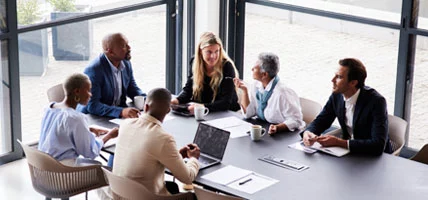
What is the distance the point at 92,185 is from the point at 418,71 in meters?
3.22

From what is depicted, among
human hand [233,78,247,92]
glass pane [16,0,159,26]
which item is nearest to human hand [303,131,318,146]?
human hand [233,78,247,92]

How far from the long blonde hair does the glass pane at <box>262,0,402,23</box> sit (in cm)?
153

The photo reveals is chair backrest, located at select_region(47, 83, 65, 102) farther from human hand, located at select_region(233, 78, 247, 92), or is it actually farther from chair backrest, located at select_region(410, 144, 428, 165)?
chair backrest, located at select_region(410, 144, 428, 165)

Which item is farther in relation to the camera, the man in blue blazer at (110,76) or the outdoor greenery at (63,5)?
the outdoor greenery at (63,5)

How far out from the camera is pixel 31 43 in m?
6.81

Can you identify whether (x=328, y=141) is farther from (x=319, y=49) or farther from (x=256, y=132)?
(x=319, y=49)

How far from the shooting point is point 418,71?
6867mm

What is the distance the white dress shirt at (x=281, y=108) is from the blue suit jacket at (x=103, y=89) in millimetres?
1059

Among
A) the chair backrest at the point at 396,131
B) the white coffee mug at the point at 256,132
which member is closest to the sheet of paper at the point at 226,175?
the white coffee mug at the point at 256,132

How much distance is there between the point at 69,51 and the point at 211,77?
1605 mm

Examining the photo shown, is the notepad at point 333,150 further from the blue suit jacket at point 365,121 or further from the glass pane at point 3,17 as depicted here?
the glass pane at point 3,17

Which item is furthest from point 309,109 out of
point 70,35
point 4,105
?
point 4,105

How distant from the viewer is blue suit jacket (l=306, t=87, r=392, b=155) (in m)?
5.07

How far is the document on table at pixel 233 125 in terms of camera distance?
5.48 m
